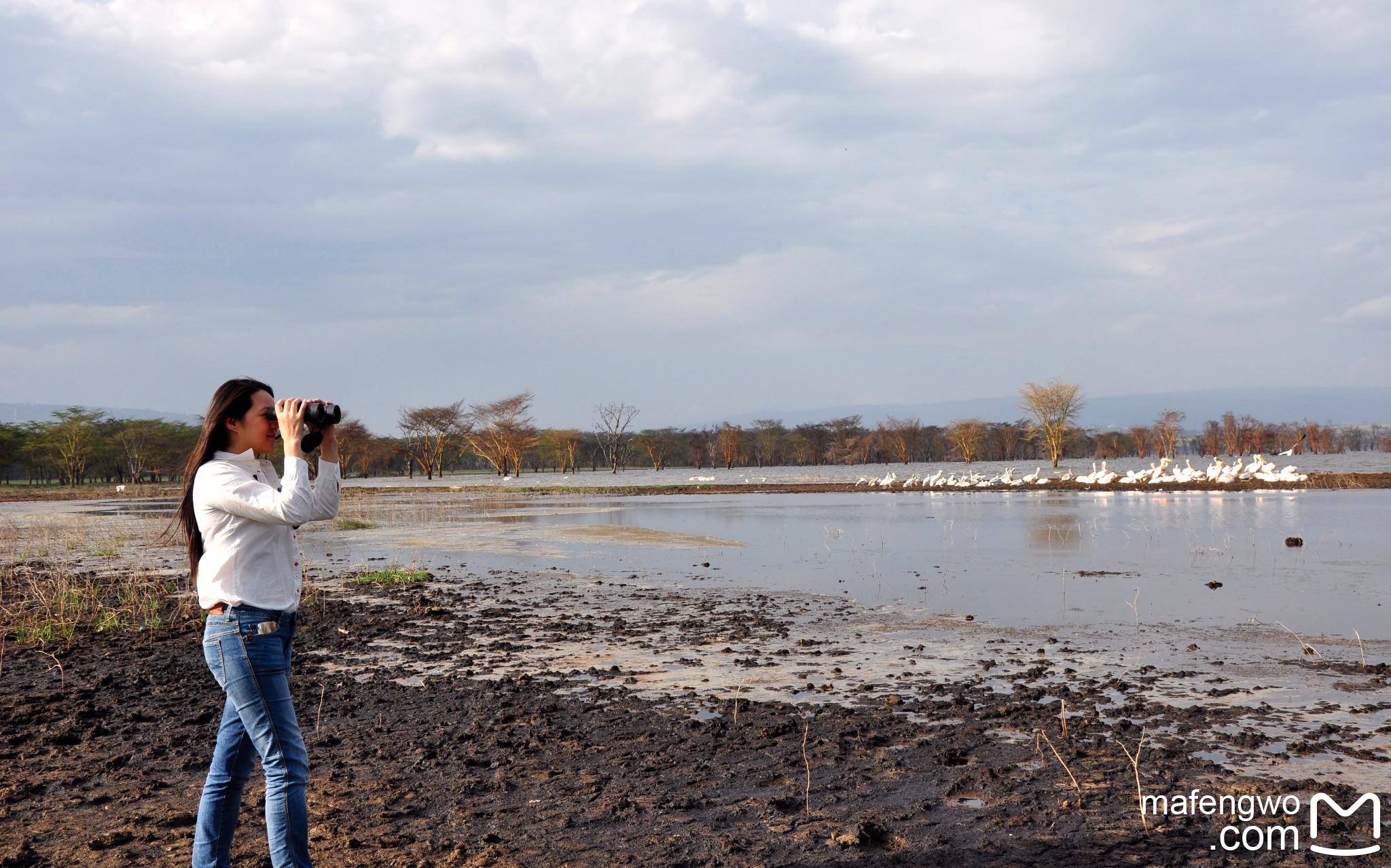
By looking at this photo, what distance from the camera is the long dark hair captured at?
3238 mm

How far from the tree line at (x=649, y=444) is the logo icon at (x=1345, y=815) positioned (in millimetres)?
52985

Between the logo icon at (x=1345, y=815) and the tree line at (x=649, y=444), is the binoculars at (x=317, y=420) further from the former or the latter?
the tree line at (x=649, y=444)

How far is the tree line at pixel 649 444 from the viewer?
7012 cm

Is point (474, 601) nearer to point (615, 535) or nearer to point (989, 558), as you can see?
point (989, 558)

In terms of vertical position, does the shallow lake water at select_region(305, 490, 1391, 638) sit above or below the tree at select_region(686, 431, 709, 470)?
below

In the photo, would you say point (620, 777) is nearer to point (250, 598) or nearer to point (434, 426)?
point (250, 598)

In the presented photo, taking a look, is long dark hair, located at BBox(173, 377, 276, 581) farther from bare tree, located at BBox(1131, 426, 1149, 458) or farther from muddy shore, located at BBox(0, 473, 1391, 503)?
bare tree, located at BBox(1131, 426, 1149, 458)

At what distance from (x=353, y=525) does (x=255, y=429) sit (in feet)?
72.8

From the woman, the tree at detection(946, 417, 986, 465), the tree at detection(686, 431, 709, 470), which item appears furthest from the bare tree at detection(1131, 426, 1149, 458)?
the woman

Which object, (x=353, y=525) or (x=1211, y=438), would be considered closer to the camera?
(x=353, y=525)

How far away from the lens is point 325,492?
10.4 ft

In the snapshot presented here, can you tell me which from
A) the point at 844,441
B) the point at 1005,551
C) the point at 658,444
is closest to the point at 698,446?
the point at 658,444

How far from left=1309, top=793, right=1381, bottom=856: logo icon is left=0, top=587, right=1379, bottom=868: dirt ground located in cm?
6

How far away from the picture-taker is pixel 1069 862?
355 centimetres
